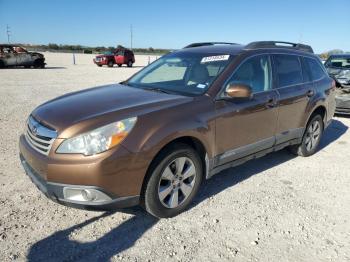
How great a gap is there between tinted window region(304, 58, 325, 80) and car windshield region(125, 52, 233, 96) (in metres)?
2.09

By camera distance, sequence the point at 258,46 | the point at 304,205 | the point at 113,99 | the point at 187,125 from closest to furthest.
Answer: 1. the point at 187,125
2. the point at 113,99
3. the point at 304,205
4. the point at 258,46

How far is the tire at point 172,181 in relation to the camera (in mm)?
3451

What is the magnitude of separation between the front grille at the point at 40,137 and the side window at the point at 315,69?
4.26 metres

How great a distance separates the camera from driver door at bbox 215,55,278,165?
406cm

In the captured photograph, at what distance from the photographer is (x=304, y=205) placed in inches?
165

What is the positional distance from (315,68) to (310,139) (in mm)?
1210

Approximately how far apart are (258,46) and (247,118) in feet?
3.63

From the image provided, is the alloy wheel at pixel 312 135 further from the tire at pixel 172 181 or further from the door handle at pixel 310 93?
the tire at pixel 172 181

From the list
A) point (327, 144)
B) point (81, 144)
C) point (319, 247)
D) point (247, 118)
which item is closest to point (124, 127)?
point (81, 144)

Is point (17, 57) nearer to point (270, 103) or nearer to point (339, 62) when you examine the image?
point (339, 62)

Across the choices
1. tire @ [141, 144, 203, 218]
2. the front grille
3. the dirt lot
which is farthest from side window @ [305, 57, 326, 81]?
the front grille

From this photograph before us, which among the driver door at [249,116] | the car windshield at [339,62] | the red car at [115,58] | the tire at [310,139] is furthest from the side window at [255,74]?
the red car at [115,58]

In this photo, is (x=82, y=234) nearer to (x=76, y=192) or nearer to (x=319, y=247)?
(x=76, y=192)

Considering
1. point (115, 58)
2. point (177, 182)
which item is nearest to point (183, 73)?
point (177, 182)
